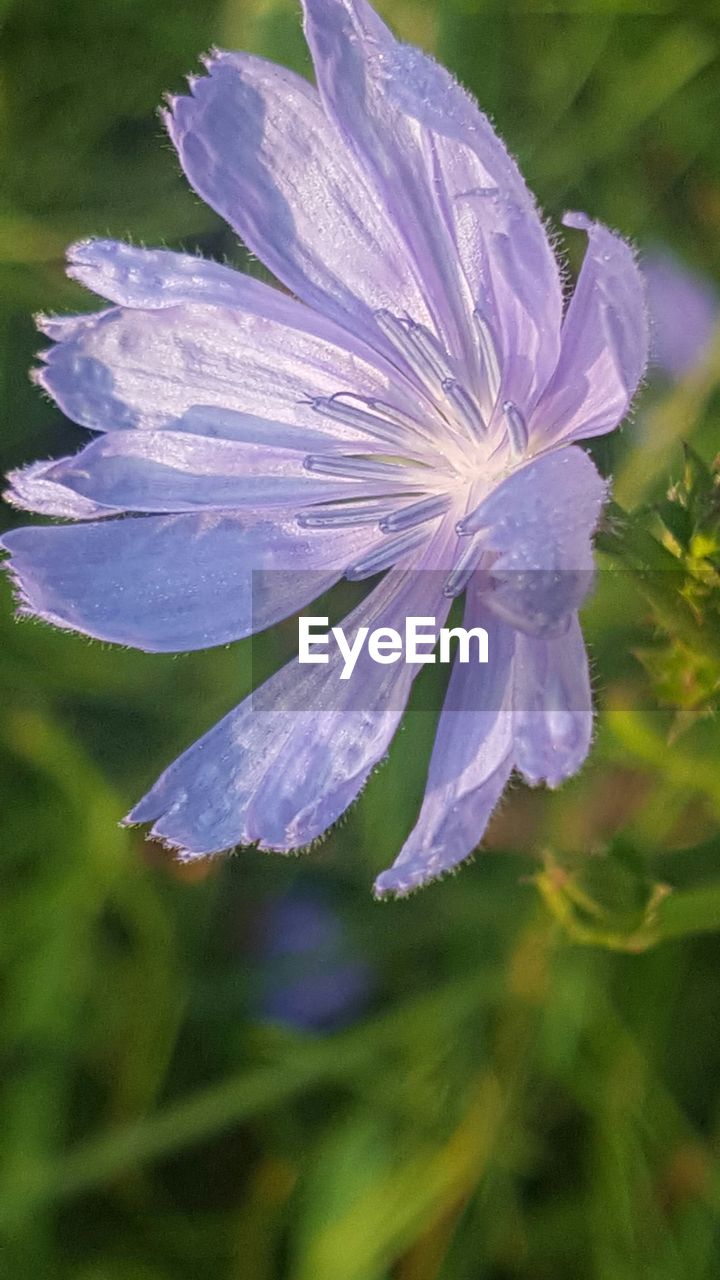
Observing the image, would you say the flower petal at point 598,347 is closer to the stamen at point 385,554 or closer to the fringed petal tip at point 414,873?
the stamen at point 385,554

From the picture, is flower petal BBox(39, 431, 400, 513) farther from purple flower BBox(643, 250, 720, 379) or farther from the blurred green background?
purple flower BBox(643, 250, 720, 379)

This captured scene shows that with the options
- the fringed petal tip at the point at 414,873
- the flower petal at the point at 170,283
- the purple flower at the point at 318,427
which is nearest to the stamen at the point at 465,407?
the purple flower at the point at 318,427

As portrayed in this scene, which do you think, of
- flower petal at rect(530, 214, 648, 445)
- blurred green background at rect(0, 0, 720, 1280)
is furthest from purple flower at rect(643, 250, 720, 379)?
flower petal at rect(530, 214, 648, 445)

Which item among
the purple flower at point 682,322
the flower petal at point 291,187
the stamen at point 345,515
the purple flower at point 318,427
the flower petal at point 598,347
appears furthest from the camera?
the purple flower at point 682,322

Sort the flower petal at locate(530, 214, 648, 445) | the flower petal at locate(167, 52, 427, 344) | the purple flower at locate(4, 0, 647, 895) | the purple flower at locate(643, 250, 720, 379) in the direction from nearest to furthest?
1. the flower petal at locate(530, 214, 648, 445)
2. the purple flower at locate(4, 0, 647, 895)
3. the flower petal at locate(167, 52, 427, 344)
4. the purple flower at locate(643, 250, 720, 379)

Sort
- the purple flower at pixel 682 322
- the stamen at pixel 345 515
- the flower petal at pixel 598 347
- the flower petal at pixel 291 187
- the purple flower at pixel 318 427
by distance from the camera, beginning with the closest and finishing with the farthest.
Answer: the flower petal at pixel 598 347 → the purple flower at pixel 318 427 → the flower petal at pixel 291 187 → the stamen at pixel 345 515 → the purple flower at pixel 682 322

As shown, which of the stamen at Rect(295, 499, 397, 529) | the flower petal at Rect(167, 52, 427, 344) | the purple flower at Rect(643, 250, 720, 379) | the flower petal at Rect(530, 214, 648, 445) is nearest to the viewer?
the flower petal at Rect(530, 214, 648, 445)

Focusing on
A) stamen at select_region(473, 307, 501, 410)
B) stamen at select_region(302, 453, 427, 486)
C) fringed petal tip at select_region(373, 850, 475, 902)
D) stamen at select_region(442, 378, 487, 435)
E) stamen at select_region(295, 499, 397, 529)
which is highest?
stamen at select_region(473, 307, 501, 410)

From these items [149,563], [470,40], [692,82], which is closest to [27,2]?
[470,40]
